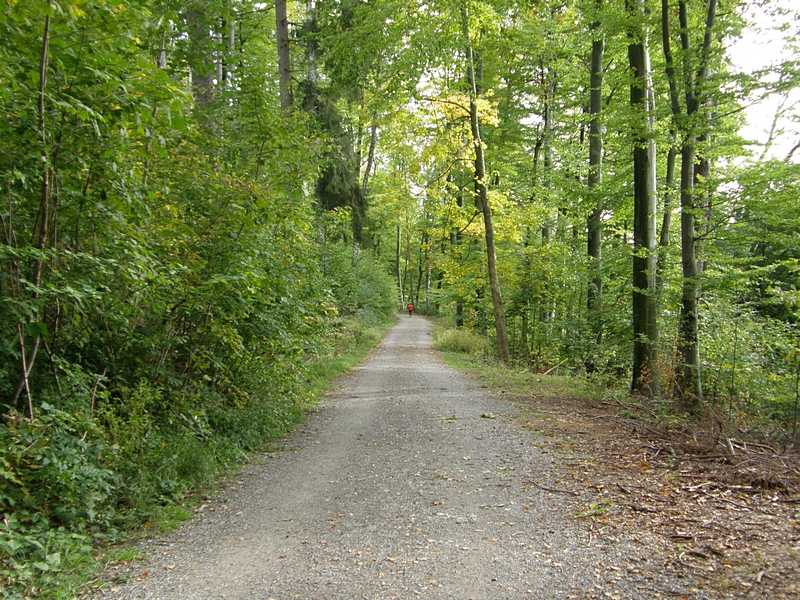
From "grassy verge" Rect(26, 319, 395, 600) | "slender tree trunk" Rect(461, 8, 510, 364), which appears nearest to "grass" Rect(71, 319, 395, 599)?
"grassy verge" Rect(26, 319, 395, 600)

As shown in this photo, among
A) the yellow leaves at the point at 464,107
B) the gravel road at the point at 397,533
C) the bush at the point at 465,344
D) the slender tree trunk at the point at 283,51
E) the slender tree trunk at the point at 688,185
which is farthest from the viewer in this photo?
the bush at the point at 465,344

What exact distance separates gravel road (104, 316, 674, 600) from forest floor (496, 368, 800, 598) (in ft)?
0.78

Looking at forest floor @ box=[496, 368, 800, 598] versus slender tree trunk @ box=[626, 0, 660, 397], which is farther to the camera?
slender tree trunk @ box=[626, 0, 660, 397]

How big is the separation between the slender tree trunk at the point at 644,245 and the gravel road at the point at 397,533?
12.7 ft

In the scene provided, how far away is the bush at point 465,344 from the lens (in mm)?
18609

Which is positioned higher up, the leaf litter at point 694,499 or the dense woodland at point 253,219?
the dense woodland at point 253,219

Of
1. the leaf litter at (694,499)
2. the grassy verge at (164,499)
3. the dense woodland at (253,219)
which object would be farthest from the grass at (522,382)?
the grassy verge at (164,499)

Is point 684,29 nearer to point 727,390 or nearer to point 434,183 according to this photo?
point 727,390

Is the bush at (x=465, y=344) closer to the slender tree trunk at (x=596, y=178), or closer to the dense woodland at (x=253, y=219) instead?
the dense woodland at (x=253, y=219)

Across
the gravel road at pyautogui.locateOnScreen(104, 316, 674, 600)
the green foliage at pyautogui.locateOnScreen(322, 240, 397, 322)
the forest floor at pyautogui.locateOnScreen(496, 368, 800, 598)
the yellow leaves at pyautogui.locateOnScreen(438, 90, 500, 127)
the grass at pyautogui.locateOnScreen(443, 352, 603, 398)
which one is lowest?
the grass at pyautogui.locateOnScreen(443, 352, 603, 398)

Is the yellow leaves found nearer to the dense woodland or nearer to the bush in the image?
the dense woodland

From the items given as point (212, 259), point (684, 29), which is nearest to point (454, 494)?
point (212, 259)

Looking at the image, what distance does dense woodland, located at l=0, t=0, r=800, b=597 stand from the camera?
3.91 meters

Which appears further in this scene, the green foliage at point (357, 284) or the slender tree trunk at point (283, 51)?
the green foliage at point (357, 284)
